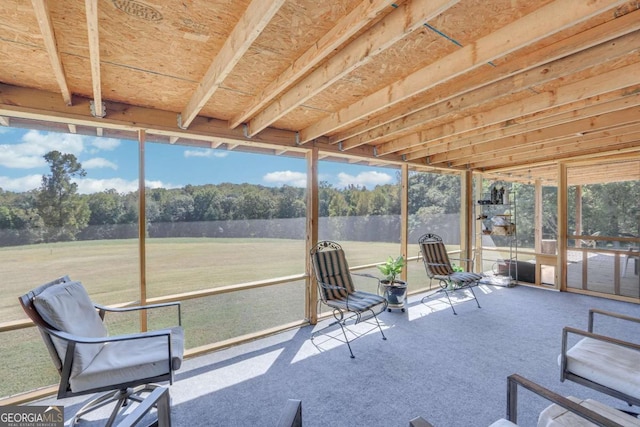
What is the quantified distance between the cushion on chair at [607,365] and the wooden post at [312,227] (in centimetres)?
265

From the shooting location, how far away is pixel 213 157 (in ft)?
14.3

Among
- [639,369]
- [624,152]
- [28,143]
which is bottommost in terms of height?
[639,369]

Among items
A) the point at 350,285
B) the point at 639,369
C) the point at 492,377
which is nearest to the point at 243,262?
the point at 350,285

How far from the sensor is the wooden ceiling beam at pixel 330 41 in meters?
1.39

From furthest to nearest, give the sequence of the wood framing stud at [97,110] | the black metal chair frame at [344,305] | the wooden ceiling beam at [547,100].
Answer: the black metal chair frame at [344,305], the wood framing stud at [97,110], the wooden ceiling beam at [547,100]

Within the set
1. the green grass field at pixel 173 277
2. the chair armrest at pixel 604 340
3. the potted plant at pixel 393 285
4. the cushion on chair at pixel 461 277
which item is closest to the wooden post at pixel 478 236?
the green grass field at pixel 173 277

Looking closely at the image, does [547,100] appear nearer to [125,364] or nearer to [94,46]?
[94,46]

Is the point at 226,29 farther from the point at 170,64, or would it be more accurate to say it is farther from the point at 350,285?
the point at 350,285

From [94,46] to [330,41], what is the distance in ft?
4.24

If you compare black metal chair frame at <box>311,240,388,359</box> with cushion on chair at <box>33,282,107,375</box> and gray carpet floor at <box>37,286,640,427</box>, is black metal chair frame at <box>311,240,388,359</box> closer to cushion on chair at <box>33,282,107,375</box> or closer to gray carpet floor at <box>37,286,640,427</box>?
gray carpet floor at <box>37,286,640,427</box>

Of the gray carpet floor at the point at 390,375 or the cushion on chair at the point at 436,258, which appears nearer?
the gray carpet floor at the point at 390,375

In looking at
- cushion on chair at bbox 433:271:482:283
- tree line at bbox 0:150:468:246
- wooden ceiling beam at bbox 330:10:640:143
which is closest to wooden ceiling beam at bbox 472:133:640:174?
tree line at bbox 0:150:468:246

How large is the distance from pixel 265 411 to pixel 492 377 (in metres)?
1.99

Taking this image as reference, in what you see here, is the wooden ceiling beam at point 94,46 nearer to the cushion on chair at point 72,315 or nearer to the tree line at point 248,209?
the tree line at point 248,209
